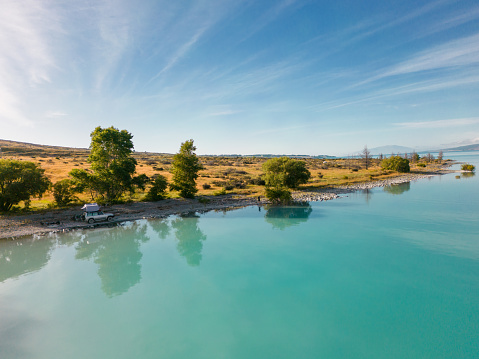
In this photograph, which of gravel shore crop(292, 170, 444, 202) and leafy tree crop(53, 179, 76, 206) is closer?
leafy tree crop(53, 179, 76, 206)

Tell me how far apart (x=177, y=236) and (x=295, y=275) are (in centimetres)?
1683

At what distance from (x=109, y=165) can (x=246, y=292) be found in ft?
112

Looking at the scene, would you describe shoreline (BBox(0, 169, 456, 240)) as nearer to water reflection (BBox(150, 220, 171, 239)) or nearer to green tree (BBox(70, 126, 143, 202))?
water reflection (BBox(150, 220, 171, 239))

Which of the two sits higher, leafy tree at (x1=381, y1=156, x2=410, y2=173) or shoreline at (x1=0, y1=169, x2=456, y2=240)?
leafy tree at (x1=381, y1=156, x2=410, y2=173)

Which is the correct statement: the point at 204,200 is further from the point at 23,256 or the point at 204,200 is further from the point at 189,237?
the point at 23,256

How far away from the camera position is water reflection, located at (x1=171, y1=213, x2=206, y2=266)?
2461 cm

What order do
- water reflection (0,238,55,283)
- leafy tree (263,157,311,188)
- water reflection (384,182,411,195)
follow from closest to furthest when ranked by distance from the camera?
water reflection (0,238,55,283), leafy tree (263,157,311,188), water reflection (384,182,411,195)

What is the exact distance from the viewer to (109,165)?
4072 centimetres

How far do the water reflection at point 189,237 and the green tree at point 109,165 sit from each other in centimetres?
1150

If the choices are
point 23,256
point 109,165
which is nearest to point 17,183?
point 109,165

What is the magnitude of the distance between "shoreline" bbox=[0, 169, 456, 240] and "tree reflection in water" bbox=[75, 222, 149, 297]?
12.7ft

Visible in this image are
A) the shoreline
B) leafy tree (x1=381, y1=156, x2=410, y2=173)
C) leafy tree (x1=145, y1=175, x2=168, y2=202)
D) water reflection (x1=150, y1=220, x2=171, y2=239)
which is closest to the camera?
the shoreline

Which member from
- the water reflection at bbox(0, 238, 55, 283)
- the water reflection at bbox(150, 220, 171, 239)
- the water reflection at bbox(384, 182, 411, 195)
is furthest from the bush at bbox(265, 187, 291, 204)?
the water reflection at bbox(0, 238, 55, 283)

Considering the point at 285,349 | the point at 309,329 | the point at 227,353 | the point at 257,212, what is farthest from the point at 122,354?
the point at 257,212
